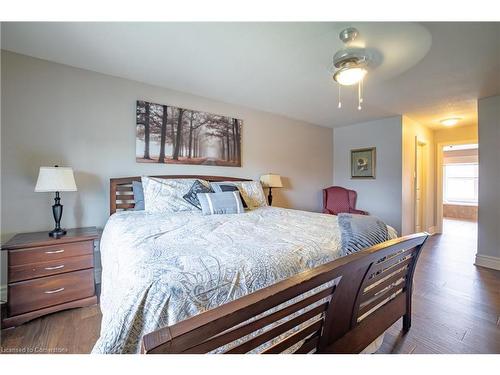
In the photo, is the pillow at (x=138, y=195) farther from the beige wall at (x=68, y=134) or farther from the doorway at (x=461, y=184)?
the doorway at (x=461, y=184)

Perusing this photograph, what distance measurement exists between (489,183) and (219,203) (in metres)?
3.64

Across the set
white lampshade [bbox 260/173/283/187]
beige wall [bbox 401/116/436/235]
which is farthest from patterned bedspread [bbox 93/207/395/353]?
beige wall [bbox 401/116/436/235]

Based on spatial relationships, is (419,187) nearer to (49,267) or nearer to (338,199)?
(338,199)

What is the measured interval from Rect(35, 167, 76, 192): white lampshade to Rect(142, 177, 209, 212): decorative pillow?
653 mm

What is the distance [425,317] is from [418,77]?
239cm

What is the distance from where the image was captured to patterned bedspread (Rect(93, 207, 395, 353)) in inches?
28.9

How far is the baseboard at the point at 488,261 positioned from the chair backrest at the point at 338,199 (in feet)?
5.84

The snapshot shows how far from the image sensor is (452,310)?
195 cm

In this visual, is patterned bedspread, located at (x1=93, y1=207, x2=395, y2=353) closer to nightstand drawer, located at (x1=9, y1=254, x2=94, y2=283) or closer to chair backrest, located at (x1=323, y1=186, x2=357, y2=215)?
nightstand drawer, located at (x1=9, y1=254, x2=94, y2=283)

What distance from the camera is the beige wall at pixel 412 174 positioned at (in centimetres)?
393

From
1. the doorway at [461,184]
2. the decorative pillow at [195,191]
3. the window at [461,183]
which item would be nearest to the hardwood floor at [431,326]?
the decorative pillow at [195,191]
